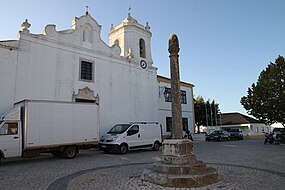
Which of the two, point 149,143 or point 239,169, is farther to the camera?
point 149,143

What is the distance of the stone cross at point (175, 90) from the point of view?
8.61 m

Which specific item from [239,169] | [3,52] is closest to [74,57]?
[3,52]

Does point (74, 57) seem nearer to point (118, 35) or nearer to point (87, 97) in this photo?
point (87, 97)

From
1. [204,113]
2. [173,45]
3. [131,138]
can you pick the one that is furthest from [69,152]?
[204,113]

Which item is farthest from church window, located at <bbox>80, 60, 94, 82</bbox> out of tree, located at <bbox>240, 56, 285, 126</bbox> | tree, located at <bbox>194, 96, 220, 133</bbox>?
tree, located at <bbox>194, 96, 220, 133</bbox>

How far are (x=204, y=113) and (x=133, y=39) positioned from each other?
96.6ft

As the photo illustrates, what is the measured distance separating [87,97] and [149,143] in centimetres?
604

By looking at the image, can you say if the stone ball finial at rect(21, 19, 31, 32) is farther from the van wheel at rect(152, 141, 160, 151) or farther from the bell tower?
the van wheel at rect(152, 141, 160, 151)

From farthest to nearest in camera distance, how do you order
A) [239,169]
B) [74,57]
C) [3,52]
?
1. [74,57]
2. [3,52]
3. [239,169]

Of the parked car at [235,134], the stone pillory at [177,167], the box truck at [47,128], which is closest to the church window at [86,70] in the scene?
the box truck at [47,128]

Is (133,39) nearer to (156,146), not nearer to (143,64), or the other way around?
(143,64)

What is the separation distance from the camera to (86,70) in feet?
65.5

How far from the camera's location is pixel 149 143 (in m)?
17.5

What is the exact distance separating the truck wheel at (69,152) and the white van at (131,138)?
2534mm
